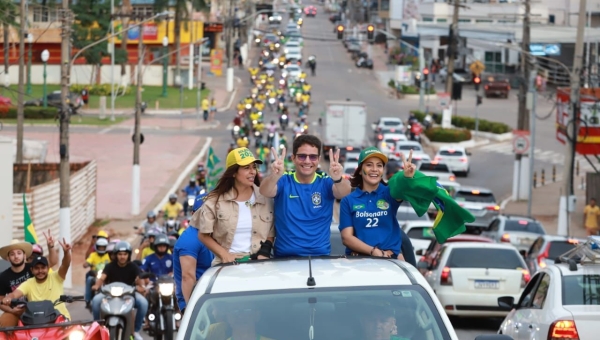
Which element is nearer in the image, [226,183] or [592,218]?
[226,183]

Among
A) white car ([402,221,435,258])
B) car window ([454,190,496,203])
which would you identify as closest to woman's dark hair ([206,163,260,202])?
white car ([402,221,435,258])

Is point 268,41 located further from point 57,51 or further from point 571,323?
point 571,323

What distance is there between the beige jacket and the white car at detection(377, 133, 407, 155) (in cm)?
4738

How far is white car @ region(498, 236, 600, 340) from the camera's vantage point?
32.8 ft

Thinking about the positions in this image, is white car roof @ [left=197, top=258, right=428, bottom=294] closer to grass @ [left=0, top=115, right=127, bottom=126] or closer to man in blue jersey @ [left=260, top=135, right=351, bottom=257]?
man in blue jersey @ [left=260, top=135, right=351, bottom=257]

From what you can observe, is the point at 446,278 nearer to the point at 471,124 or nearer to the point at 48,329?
the point at 48,329

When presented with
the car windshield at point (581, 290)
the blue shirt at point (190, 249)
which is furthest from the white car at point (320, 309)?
the car windshield at point (581, 290)

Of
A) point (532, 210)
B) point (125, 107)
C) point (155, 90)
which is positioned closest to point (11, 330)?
point (532, 210)

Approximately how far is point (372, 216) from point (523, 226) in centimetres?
2100

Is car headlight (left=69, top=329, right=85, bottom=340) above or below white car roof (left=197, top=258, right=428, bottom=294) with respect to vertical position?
below

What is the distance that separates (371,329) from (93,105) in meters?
73.1

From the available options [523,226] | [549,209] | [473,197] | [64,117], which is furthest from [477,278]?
[549,209]

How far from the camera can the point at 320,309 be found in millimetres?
6523

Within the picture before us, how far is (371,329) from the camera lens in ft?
21.4
